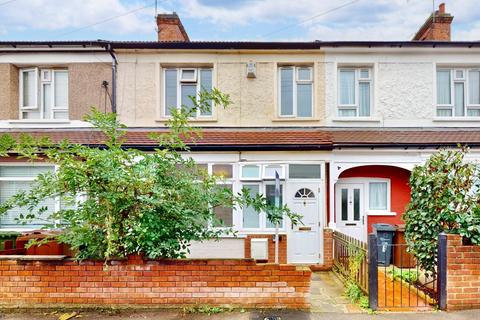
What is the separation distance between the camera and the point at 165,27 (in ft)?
36.0

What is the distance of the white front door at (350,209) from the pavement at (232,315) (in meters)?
4.85

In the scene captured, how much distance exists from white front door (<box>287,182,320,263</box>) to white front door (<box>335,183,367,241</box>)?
1.17 metres

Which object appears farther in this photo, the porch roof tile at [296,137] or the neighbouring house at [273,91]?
the neighbouring house at [273,91]

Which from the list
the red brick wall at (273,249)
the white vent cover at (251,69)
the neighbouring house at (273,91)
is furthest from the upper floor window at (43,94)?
the red brick wall at (273,249)

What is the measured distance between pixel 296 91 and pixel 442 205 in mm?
5529

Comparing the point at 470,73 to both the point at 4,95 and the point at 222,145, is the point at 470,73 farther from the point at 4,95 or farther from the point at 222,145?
the point at 4,95

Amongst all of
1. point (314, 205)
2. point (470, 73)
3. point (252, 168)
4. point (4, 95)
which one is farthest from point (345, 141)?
point (4, 95)

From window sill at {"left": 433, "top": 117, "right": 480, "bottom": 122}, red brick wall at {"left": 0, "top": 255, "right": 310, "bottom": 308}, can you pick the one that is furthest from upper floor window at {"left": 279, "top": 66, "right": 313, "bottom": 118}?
red brick wall at {"left": 0, "top": 255, "right": 310, "bottom": 308}

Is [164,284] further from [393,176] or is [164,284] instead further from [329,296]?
[393,176]

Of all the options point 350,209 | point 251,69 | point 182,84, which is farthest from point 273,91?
point 350,209

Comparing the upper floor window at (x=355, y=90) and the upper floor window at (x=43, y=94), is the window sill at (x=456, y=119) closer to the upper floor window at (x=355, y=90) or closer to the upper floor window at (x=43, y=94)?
the upper floor window at (x=355, y=90)

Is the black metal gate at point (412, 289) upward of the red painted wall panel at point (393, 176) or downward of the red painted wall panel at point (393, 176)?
downward

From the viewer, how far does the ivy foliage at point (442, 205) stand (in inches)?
211

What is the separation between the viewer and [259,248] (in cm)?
870
